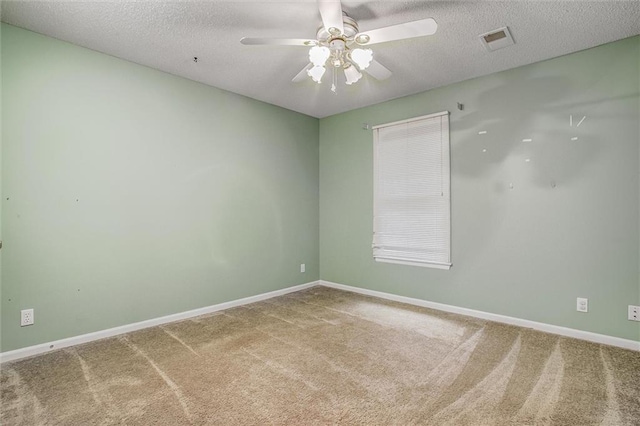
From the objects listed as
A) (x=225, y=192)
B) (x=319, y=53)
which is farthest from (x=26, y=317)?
(x=319, y=53)

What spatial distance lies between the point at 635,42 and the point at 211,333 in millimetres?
4534

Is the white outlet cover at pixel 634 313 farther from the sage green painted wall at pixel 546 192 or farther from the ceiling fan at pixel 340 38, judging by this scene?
the ceiling fan at pixel 340 38

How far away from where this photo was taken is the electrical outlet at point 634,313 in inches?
103

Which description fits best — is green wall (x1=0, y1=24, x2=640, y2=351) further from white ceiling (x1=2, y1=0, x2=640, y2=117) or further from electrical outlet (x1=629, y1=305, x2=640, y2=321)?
white ceiling (x1=2, y1=0, x2=640, y2=117)

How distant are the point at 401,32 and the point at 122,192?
2776 millimetres

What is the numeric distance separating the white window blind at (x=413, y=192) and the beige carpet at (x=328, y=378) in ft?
3.24

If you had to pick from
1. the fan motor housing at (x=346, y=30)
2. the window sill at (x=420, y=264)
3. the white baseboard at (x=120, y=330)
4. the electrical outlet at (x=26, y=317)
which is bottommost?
the white baseboard at (x=120, y=330)

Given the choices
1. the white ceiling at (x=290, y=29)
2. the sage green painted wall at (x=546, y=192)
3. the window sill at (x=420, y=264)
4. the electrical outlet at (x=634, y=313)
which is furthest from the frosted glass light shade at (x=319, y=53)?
the electrical outlet at (x=634, y=313)

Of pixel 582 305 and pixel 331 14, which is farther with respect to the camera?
pixel 582 305

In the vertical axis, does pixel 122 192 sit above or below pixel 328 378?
above

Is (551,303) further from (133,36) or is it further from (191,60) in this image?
(133,36)

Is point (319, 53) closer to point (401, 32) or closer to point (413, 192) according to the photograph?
point (401, 32)

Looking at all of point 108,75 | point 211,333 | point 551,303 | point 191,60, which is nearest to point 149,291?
point 211,333

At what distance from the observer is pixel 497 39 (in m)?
2.67
